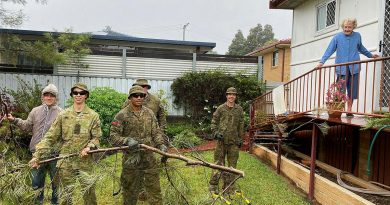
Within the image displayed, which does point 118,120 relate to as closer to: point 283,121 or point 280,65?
point 283,121

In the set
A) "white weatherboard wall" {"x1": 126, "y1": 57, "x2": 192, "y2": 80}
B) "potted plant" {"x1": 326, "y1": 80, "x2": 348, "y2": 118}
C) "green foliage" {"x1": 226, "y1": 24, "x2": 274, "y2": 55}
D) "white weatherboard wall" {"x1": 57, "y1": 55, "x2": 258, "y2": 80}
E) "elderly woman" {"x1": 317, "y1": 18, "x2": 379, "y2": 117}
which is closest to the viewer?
"potted plant" {"x1": 326, "y1": 80, "x2": 348, "y2": 118}

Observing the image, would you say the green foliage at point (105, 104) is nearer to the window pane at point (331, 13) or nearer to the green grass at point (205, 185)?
the green grass at point (205, 185)

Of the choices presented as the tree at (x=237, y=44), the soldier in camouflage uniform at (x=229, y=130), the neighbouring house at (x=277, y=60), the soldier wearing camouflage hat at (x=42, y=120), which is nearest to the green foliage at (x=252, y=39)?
the tree at (x=237, y=44)

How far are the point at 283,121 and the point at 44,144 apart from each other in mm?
5065

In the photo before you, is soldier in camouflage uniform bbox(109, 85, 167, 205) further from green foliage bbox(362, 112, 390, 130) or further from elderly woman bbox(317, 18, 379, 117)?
elderly woman bbox(317, 18, 379, 117)

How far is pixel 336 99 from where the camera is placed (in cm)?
558

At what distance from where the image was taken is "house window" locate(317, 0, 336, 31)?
28.1ft

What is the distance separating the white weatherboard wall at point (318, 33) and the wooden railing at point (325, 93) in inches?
19.9

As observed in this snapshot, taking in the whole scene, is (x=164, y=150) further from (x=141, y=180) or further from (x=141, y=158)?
(x=141, y=180)

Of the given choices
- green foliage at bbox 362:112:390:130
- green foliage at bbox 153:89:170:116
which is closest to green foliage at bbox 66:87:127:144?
green foliage at bbox 153:89:170:116

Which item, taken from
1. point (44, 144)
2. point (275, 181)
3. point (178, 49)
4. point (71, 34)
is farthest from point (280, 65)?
point (44, 144)

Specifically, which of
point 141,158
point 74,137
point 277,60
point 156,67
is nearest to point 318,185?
point 141,158

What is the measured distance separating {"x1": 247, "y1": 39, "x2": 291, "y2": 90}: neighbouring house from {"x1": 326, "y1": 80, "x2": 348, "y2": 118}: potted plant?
12.6 m

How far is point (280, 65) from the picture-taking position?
20938mm
